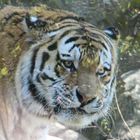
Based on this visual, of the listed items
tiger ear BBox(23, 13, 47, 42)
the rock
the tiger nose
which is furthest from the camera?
the rock

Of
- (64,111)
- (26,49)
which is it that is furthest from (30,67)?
(64,111)

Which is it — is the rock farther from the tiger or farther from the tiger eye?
the tiger eye

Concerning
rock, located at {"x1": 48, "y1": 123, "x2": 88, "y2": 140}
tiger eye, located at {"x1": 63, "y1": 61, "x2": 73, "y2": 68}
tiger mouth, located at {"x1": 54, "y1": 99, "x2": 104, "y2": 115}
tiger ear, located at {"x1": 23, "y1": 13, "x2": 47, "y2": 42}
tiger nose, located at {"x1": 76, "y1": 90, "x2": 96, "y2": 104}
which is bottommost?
rock, located at {"x1": 48, "y1": 123, "x2": 88, "y2": 140}

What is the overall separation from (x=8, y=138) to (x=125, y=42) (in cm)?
120

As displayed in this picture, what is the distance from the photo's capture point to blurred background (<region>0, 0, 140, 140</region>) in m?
3.88

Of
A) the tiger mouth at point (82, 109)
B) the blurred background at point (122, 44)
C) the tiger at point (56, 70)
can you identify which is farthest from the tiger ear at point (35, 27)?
the blurred background at point (122, 44)

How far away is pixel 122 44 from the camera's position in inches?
149

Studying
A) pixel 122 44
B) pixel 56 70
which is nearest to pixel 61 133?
pixel 122 44

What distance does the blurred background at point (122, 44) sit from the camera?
153 inches

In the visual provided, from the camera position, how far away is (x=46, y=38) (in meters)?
2.83

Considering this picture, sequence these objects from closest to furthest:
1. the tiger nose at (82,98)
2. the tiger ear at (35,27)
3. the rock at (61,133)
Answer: the tiger nose at (82,98), the tiger ear at (35,27), the rock at (61,133)

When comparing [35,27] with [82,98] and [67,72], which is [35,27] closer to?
[67,72]

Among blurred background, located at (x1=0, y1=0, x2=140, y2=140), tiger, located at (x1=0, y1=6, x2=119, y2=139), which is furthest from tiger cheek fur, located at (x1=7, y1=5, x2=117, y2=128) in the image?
blurred background, located at (x1=0, y1=0, x2=140, y2=140)

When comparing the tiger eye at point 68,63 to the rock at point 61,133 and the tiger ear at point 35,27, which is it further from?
the rock at point 61,133
